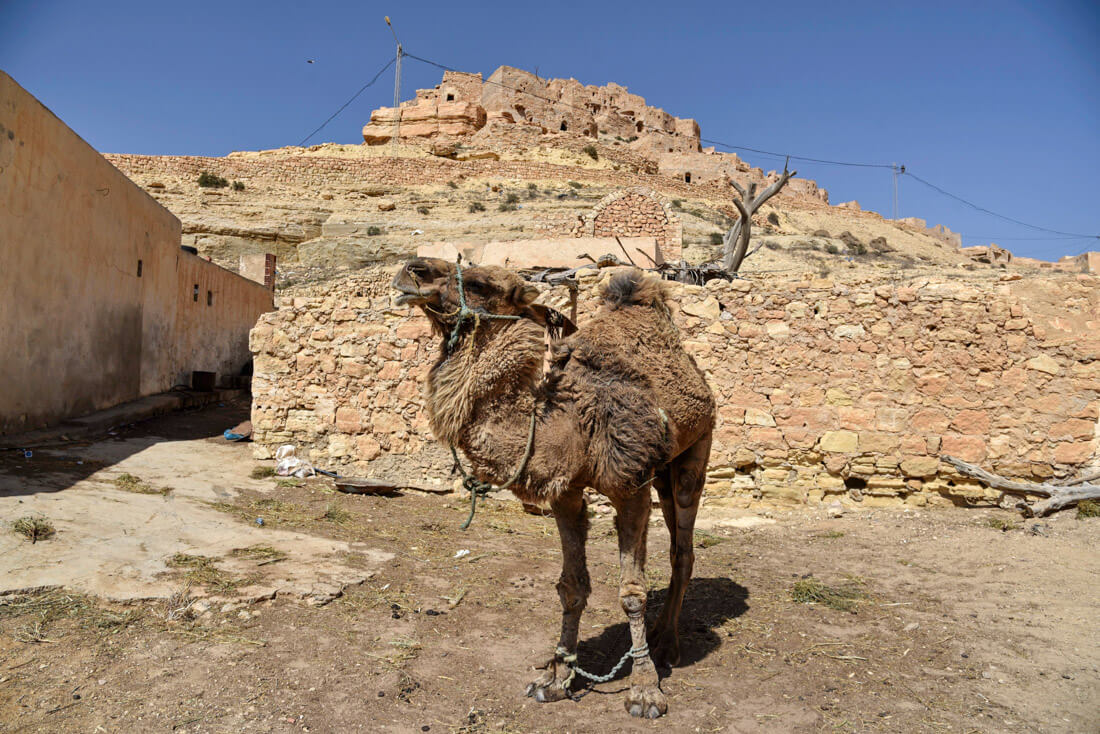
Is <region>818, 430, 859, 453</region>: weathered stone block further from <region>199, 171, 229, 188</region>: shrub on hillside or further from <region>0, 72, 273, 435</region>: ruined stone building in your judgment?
<region>199, 171, 229, 188</region>: shrub on hillside

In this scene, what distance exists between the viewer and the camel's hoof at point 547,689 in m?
3.41

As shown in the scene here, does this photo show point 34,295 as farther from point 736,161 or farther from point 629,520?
point 736,161

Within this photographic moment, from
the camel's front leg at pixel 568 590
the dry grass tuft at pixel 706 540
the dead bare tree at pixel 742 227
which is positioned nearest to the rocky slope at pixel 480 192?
the dead bare tree at pixel 742 227

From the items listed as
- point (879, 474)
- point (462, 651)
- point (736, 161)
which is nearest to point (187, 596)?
point (462, 651)

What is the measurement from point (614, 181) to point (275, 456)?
129 feet

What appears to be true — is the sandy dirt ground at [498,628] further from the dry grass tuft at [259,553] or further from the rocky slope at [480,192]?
the rocky slope at [480,192]

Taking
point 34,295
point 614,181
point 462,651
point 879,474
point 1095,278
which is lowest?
point 462,651

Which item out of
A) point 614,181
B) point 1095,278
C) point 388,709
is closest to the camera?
point 388,709

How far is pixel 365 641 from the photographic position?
4043 millimetres

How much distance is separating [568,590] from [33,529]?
Result: 4044 mm

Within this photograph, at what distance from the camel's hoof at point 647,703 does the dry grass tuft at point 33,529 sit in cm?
433

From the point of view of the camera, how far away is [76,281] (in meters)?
10.4

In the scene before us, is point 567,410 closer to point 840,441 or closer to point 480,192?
point 840,441

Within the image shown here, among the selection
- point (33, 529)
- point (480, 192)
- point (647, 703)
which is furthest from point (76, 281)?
point (480, 192)
